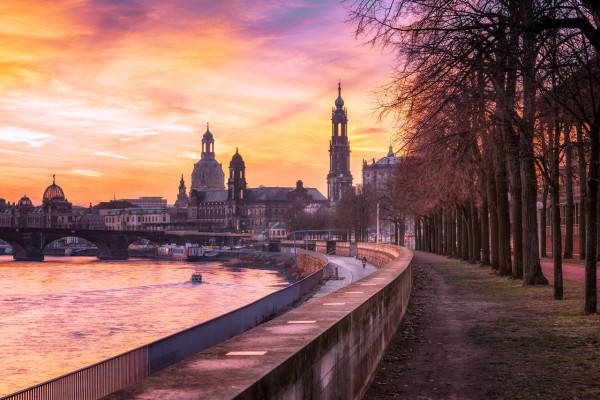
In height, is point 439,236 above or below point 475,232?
below

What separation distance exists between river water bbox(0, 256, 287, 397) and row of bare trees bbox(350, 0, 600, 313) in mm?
20646

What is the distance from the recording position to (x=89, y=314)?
218ft

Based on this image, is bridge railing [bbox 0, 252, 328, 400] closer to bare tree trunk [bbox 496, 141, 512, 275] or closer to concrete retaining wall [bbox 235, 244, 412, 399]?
concrete retaining wall [bbox 235, 244, 412, 399]

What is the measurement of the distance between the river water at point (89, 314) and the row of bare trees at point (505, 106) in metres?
20.6

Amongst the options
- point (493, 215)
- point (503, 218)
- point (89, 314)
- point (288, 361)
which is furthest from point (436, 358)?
point (89, 314)

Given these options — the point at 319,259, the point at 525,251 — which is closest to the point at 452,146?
the point at 525,251

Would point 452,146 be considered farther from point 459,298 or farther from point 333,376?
point 333,376

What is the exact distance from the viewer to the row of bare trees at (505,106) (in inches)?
646

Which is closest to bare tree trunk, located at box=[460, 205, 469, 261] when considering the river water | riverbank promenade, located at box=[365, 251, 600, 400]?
the river water

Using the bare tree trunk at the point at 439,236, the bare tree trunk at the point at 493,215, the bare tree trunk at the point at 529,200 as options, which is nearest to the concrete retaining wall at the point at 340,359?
the bare tree trunk at the point at 529,200

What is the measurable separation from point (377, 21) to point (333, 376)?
8.17 m

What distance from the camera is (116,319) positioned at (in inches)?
2469

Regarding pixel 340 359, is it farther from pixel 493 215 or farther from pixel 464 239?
pixel 464 239

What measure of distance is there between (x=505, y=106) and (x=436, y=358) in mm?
12958
